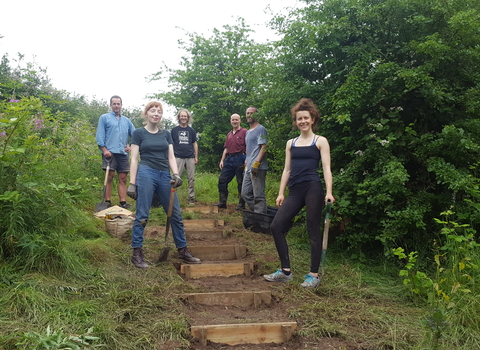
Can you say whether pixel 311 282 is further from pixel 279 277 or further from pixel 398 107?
pixel 398 107

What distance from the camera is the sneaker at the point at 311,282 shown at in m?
4.04

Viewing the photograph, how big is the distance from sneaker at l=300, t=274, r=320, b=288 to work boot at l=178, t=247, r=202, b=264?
1391 millimetres

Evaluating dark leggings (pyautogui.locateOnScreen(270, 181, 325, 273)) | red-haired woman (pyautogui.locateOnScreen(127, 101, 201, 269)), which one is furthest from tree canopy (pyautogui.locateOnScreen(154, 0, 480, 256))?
red-haired woman (pyautogui.locateOnScreen(127, 101, 201, 269))

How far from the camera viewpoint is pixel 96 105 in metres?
26.6

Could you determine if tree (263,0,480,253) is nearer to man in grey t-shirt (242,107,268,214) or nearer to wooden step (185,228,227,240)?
man in grey t-shirt (242,107,268,214)

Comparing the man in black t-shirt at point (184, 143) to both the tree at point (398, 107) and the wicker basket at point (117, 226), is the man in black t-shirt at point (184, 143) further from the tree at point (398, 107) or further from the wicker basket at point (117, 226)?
the tree at point (398, 107)

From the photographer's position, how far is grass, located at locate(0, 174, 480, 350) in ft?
9.40

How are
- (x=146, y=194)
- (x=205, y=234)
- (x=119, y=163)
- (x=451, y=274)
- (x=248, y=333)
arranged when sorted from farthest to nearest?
(x=119, y=163)
(x=205, y=234)
(x=146, y=194)
(x=451, y=274)
(x=248, y=333)

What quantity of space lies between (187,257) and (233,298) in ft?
3.92

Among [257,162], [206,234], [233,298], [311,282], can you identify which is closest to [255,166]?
[257,162]

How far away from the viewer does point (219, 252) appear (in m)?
5.45

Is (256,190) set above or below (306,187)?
below

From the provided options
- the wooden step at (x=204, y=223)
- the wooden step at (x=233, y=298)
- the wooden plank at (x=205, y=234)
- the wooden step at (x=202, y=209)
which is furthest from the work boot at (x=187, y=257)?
the wooden step at (x=202, y=209)

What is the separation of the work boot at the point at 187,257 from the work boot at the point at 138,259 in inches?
20.4
